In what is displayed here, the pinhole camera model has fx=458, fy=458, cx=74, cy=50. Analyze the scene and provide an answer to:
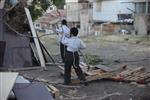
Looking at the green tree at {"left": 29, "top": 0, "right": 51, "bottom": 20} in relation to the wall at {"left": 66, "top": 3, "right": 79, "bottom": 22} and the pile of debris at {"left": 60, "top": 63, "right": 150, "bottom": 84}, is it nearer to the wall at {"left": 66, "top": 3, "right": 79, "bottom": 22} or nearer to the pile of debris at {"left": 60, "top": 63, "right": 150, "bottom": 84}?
the pile of debris at {"left": 60, "top": 63, "right": 150, "bottom": 84}

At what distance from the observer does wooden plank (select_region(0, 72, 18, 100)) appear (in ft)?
26.3

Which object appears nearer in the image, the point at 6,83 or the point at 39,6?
the point at 6,83

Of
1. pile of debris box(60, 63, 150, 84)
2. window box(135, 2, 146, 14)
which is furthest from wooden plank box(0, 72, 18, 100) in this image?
window box(135, 2, 146, 14)

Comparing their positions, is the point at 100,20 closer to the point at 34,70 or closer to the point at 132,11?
the point at 132,11

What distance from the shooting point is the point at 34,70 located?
1678 cm

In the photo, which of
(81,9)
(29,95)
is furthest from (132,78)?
(81,9)

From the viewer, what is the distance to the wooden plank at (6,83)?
800 centimetres

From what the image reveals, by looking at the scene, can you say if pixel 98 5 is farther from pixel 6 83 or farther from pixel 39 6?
pixel 6 83

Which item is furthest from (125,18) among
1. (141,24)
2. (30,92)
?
(30,92)

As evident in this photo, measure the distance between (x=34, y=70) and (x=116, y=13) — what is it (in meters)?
39.7

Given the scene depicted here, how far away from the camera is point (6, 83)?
326 inches

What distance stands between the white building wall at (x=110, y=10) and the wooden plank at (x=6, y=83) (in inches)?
1813

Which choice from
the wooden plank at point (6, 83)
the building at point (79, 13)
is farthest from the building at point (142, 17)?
the wooden plank at point (6, 83)

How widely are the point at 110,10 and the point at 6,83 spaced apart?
162 ft
